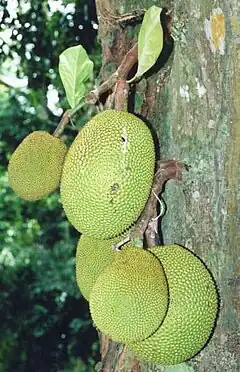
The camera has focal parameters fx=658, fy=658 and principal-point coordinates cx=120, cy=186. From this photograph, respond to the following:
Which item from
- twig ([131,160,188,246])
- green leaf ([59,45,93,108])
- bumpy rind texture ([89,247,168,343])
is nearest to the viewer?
bumpy rind texture ([89,247,168,343])

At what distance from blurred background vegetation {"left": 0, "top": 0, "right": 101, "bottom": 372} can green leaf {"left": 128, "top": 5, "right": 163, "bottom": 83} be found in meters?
1.92

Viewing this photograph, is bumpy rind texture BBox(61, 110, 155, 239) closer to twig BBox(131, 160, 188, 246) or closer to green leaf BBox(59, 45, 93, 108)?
twig BBox(131, 160, 188, 246)

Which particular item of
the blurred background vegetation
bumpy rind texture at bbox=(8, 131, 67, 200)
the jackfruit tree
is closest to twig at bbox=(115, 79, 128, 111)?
the jackfruit tree

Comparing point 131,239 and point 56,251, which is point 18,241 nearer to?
point 56,251

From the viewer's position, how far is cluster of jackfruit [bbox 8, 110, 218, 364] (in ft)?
2.34

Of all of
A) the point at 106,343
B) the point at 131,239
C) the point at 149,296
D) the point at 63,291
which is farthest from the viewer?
the point at 63,291

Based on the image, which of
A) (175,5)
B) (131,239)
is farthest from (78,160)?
(175,5)

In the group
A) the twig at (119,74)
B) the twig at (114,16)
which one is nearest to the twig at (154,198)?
the twig at (119,74)

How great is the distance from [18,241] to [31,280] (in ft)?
0.71

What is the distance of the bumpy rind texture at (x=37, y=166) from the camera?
875 mm

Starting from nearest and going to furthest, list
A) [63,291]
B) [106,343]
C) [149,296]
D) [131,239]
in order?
[149,296], [131,239], [106,343], [63,291]

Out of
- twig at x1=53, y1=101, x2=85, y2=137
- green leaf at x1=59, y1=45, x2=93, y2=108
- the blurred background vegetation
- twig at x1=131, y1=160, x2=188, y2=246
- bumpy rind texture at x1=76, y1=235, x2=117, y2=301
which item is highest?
green leaf at x1=59, y1=45, x2=93, y2=108

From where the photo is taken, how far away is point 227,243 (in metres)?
0.82

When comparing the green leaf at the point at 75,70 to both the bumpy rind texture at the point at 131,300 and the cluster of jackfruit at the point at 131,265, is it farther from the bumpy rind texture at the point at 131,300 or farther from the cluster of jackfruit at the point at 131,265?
the bumpy rind texture at the point at 131,300
